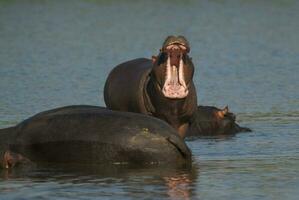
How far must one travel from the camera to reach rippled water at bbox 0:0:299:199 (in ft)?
38.8

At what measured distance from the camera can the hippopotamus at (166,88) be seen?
13305 millimetres

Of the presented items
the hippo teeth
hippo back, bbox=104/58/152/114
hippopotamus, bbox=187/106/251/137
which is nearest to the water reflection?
the hippo teeth

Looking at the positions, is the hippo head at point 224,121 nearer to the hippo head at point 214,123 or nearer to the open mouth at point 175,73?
the hippo head at point 214,123

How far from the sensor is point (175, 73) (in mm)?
13430

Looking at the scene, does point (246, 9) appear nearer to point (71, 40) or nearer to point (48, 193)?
point (71, 40)

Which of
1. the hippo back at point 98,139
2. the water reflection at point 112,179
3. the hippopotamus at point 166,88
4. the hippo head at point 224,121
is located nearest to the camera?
the water reflection at point 112,179

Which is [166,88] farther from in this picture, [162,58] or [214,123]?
[214,123]

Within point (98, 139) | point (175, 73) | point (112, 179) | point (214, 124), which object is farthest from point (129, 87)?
point (112, 179)

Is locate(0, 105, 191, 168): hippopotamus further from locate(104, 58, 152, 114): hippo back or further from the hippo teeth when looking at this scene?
locate(104, 58, 152, 114): hippo back

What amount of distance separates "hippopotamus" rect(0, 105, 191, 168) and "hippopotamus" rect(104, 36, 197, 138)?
26.1 inches

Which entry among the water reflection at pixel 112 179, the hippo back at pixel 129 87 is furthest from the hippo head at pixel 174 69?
the water reflection at pixel 112 179

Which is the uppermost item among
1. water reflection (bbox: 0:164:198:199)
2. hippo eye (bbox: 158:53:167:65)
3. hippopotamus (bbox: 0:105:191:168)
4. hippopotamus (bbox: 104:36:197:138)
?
hippo eye (bbox: 158:53:167:65)

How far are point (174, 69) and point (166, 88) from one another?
0.24 metres

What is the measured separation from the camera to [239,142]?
15.1 meters
